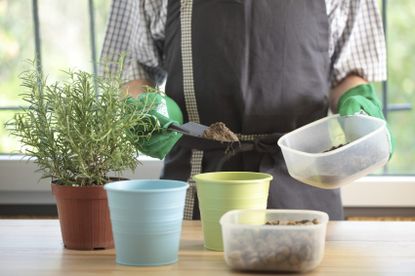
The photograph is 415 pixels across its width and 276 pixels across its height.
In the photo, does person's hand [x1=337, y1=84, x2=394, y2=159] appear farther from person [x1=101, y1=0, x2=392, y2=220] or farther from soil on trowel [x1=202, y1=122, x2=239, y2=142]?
soil on trowel [x1=202, y1=122, x2=239, y2=142]

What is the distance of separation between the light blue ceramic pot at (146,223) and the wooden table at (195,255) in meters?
0.02

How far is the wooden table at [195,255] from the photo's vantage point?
98 centimetres

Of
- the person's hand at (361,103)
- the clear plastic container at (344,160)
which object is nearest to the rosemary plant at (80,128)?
the clear plastic container at (344,160)

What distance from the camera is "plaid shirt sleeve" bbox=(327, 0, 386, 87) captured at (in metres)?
1.72

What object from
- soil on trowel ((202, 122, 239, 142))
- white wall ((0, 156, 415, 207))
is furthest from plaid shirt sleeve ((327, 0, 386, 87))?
soil on trowel ((202, 122, 239, 142))

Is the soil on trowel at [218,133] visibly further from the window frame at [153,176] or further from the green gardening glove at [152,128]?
the window frame at [153,176]

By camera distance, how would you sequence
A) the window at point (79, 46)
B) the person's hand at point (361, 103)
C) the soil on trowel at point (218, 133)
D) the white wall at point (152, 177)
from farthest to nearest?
the window at point (79, 46) < the white wall at point (152, 177) < the person's hand at point (361, 103) < the soil on trowel at point (218, 133)

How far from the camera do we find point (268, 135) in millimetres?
1601

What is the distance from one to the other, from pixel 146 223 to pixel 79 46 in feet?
4.77

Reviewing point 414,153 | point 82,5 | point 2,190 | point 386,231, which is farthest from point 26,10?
point 386,231

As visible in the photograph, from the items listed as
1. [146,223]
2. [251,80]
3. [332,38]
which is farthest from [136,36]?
[146,223]

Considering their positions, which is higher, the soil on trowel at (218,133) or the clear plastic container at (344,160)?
the soil on trowel at (218,133)

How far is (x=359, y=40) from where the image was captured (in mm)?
1735

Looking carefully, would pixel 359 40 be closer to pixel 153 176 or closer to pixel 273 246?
pixel 153 176
